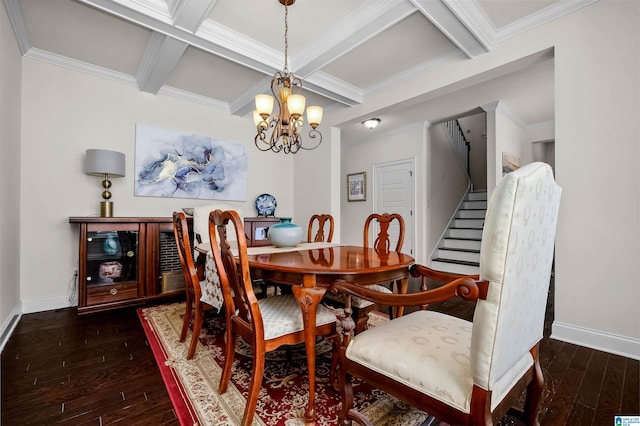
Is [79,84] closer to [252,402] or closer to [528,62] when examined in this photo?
[252,402]

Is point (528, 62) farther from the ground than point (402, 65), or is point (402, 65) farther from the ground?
point (402, 65)

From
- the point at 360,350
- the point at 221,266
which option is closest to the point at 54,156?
the point at 221,266

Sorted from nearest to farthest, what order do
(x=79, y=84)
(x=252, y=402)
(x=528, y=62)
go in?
(x=252, y=402)
(x=528, y=62)
(x=79, y=84)

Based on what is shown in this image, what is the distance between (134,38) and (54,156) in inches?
57.7

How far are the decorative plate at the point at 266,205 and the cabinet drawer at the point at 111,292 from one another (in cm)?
185

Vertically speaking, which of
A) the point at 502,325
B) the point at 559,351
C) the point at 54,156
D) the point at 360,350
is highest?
the point at 54,156

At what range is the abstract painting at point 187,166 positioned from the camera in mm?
3479

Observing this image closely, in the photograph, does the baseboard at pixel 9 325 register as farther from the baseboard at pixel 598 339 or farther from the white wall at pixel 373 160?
the white wall at pixel 373 160

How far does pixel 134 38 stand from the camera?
105 inches

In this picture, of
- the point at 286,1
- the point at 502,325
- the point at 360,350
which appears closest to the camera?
the point at 502,325

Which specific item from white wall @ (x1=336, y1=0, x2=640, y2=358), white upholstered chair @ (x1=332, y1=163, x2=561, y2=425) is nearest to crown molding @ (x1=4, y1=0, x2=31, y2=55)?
white upholstered chair @ (x1=332, y1=163, x2=561, y2=425)

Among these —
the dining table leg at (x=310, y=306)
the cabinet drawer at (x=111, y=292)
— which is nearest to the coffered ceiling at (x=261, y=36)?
the dining table leg at (x=310, y=306)

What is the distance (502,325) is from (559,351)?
1.84 m

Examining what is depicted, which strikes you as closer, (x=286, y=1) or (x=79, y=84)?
(x=286, y=1)
